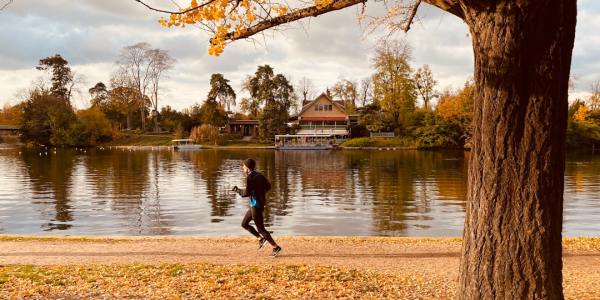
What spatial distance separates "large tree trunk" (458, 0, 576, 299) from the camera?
4023mm

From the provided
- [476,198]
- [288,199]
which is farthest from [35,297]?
[288,199]

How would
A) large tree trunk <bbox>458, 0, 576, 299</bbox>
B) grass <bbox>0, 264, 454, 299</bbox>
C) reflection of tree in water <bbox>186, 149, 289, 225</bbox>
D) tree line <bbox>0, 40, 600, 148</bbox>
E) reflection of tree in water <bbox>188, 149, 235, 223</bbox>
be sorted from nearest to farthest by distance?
large tree trunk <bbox>458, 0, 576, 299</bbox>, grass <bbox>0, 264, 454, 299</bbox>, reflection of tree in water <bbox>188, 149, 235, 223</bbox>, reflection of tree in water <bbox>186, 149, 289, 225</bbox>, tree line <bbox>0, 40, 600, 148</bbox>

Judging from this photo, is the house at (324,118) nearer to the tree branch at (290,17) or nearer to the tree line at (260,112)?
the tree line at (260,112)

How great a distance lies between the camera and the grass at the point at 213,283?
19.6ft

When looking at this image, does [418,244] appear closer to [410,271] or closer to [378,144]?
[410,271]

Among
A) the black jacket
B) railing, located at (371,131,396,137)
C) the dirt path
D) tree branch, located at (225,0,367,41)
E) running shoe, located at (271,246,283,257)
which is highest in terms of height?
tree branch, located at (225,0,367,41)

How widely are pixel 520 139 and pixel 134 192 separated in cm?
2379

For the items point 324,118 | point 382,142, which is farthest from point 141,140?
point 382,142

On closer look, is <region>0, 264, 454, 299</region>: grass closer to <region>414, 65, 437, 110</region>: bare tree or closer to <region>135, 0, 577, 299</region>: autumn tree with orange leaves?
<region>135, 0, 577, 299</region>: autumn tree with orange leaves

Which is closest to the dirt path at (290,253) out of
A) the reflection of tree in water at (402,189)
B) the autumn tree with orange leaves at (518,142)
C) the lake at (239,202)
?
the autumn tree with orange leaves at (518,142)

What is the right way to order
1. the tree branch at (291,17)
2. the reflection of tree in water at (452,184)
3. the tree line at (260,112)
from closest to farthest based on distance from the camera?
the tree branch at (291,17) → the reflection of tree in water at (452,184) → the tree line at (260,112)

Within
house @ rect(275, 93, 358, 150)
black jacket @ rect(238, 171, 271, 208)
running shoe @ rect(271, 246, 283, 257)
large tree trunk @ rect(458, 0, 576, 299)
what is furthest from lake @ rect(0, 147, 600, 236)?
house @ rect(275, 93, 358, 150)

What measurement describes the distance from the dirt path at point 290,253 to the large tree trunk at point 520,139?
3254mm

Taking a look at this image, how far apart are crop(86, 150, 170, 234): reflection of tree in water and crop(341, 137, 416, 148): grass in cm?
3701
